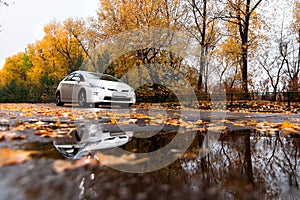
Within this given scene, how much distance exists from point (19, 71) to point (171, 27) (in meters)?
39.9

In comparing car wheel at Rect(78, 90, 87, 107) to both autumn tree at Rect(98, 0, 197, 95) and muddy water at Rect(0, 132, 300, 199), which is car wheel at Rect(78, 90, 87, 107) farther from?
muddy water at Rect(0, 132, 300, 199)

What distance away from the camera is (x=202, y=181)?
1630 mm

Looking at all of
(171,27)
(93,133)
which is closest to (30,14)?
(171,27)

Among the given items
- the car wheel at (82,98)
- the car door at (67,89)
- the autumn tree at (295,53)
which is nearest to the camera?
the car wheel at (82,98)

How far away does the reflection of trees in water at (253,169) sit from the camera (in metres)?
1.49

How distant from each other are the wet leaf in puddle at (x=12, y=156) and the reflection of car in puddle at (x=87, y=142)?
→ 12.2 inches

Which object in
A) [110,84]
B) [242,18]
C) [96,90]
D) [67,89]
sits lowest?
[96,90]

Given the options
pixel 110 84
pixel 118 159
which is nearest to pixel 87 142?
pixel 118 159

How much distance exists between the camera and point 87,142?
2744 mm

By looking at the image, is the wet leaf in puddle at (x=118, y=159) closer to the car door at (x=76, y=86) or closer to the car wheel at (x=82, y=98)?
the car wheel at (x=82, y=98)

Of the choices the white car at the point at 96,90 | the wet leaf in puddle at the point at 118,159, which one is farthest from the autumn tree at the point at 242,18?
the wet leaf in puddle at the point at 118,159

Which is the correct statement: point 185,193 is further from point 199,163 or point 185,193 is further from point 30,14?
point 30,14

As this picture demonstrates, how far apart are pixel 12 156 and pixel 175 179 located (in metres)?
1.46

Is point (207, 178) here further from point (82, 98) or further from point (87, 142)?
point (82, 98)
